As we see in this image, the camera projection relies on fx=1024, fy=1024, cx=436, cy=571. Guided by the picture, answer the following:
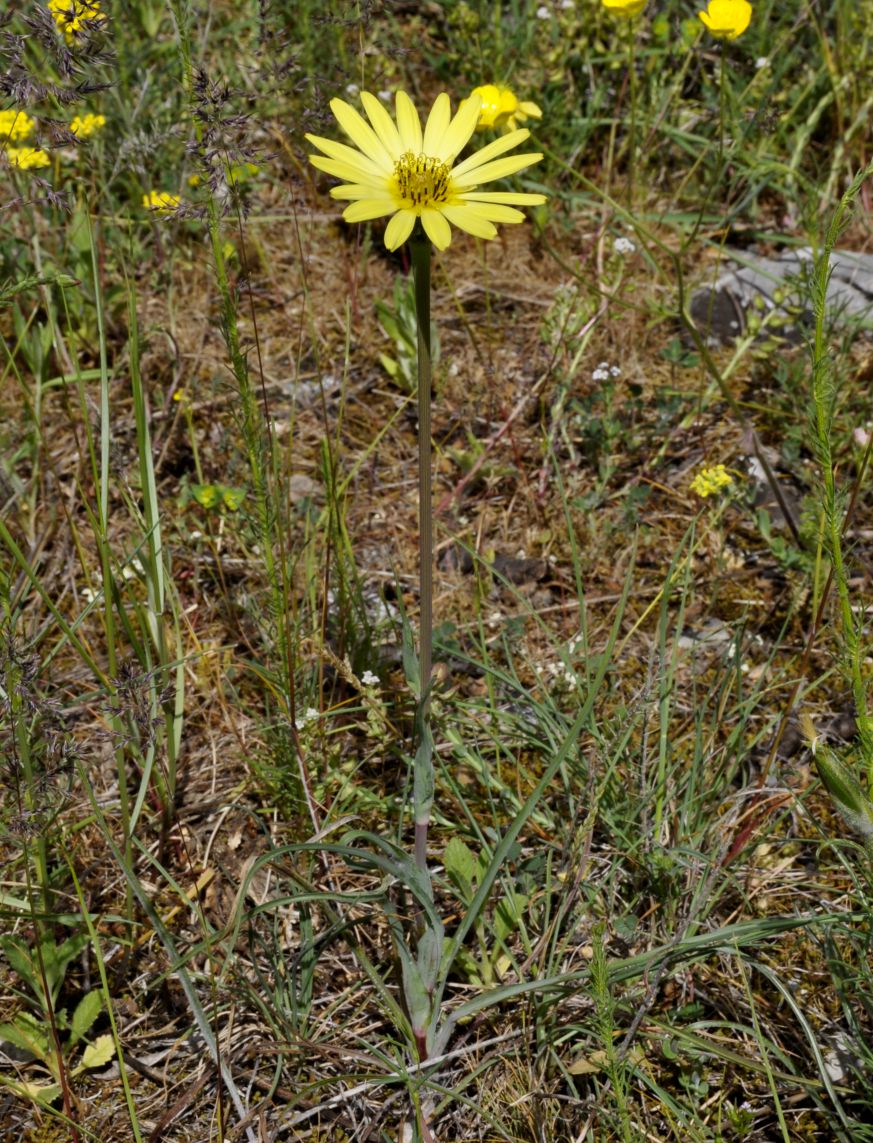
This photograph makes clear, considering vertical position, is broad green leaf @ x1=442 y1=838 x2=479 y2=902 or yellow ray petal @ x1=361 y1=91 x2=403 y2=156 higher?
yellow ray petal @ x1=361 y1=91 x2=403 y2=156

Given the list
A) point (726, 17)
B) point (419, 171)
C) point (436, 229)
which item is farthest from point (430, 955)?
point (726, 17)

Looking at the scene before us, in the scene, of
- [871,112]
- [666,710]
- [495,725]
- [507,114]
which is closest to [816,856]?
[666,710]

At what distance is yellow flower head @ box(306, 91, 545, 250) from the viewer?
1251mm

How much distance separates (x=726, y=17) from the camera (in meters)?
2.26

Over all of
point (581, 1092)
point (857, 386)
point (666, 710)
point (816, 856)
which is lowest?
point (581, 1092)

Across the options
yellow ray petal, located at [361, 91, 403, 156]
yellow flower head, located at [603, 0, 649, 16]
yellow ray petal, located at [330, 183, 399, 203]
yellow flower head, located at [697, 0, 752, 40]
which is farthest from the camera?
yellow flower head, located at [603, 0, 649, 16]

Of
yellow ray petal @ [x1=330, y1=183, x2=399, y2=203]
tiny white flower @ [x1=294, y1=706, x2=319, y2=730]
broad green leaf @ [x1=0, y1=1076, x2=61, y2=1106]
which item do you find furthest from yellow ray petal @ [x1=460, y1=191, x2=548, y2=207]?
broad green leaf @ [x1=0, y1=1076, x2=61, y2=1106]

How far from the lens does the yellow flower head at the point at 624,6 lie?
2.43m

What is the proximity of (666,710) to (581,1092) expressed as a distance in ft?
2.15

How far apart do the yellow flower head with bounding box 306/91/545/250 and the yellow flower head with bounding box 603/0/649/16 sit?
1.11 m

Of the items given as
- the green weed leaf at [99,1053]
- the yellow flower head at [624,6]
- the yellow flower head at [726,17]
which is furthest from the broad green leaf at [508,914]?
the yellow flower head at [624,6]

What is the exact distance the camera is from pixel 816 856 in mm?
1753

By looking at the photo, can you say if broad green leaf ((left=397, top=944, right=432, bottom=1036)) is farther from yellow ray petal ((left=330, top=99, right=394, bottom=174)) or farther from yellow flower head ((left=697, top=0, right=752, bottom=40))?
yellow flower head ((left=697, top=0, right=752, bottom=40))

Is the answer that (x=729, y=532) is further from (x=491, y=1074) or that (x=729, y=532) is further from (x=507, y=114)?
(x=491, y=1074)
